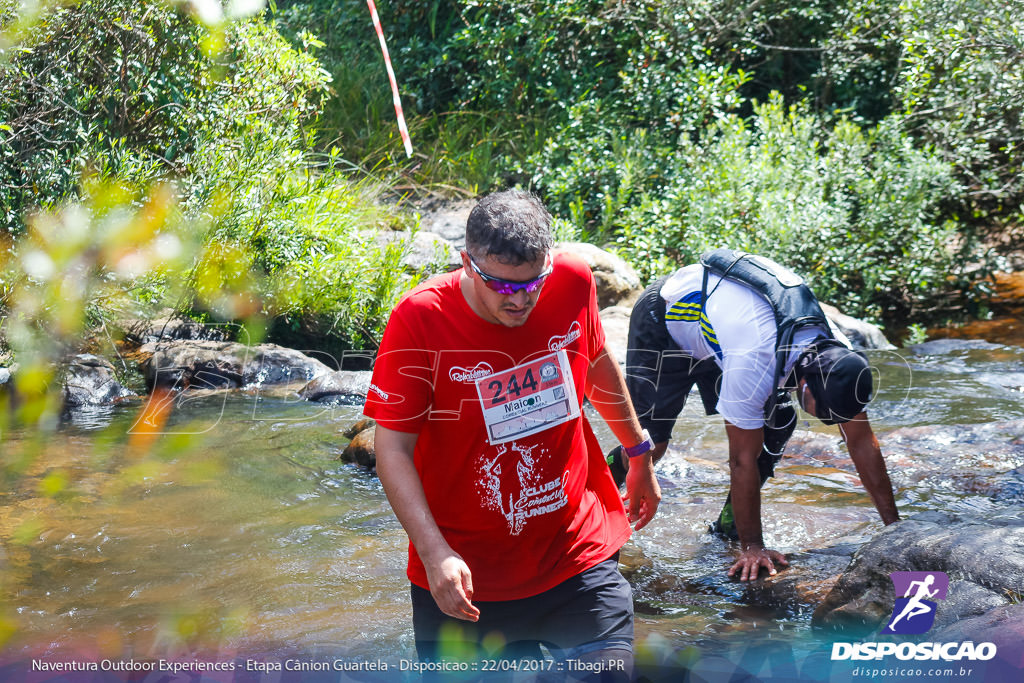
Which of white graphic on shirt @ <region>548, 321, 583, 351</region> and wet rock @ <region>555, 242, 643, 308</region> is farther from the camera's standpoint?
wet rock @ <region>555, 242, 643, 308</region>

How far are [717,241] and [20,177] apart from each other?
643cm

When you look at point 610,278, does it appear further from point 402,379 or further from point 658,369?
point 402,379

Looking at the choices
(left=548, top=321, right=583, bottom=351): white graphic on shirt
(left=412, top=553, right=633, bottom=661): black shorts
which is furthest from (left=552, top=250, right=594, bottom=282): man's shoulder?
(left=412, top=553, right=633, bottom=661): black shorts

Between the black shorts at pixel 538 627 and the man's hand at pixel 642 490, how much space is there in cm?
44

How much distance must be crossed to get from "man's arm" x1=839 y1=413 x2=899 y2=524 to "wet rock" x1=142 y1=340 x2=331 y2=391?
17.2 ft

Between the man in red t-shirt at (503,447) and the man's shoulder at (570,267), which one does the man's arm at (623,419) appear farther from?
the man's shoulder at (570,267)

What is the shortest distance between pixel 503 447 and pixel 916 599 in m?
1.74

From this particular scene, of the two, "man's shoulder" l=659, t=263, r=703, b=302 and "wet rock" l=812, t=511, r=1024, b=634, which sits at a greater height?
"man's shoulder" l=659, t=263, r=703, b=302

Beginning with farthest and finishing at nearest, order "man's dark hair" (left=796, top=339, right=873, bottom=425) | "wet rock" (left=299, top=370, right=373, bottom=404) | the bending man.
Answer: "wet rock" (left=299, top=370, right=373, bottom=404), the bending man, "man's dark hair" (left=796, top=339, right=873, bottom=425)

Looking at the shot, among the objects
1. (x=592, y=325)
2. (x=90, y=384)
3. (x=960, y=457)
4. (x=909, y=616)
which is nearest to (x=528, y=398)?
(x=592, y=325)

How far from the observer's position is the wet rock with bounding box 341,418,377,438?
6.53 metres

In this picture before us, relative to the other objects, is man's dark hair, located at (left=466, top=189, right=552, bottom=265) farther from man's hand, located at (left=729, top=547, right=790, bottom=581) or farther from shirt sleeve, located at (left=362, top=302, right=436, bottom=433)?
man's hand, located at (left=729, top=547, right=790, bottom=581)

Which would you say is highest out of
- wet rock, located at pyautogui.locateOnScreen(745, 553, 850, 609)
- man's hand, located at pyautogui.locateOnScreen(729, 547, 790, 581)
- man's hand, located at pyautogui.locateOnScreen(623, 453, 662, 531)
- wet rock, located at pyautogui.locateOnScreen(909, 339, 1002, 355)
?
man's hand, located at pyautogui.locateOnScreen(623, 453, 662, 531)

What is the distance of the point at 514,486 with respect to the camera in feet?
8.54
